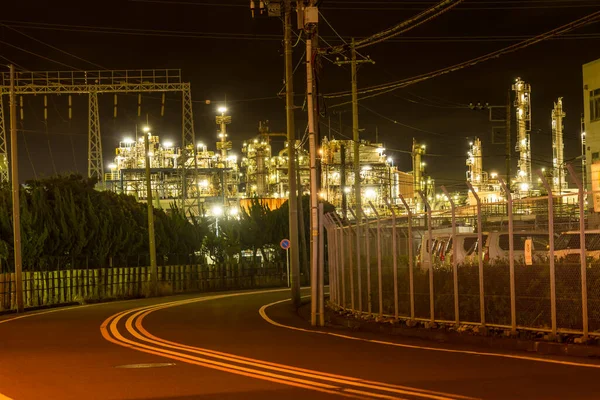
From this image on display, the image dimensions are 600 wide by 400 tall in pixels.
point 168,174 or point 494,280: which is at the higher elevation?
point 168,174

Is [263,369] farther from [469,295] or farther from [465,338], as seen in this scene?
[469,295]

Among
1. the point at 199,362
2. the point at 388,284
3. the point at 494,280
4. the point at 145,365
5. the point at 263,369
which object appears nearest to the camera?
the point at 263,369

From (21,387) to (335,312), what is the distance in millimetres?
13784

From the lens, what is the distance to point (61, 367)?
13953mm

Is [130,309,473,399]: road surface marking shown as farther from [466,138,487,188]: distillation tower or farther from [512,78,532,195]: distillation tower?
[466,138,487,188]: distillation tower

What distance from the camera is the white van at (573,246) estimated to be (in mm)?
18372

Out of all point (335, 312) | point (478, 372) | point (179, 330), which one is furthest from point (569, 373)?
point (335, 312)

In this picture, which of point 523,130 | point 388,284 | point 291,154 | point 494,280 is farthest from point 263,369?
point 523,130

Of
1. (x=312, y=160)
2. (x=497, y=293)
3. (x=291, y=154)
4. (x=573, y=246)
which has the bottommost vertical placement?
(x=497, y=293)

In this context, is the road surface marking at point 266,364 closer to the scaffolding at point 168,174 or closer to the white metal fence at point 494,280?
the white metal fence at point 494,280

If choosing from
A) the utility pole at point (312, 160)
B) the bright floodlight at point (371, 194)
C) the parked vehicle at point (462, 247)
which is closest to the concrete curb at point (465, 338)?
the utility pole at point (312, 160)

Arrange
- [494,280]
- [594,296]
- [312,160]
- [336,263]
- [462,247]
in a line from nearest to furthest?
[594,296] → [494,280] → [312,160] → [462,247] → [336,263]

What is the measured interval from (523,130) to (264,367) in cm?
8016

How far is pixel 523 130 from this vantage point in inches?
3516
